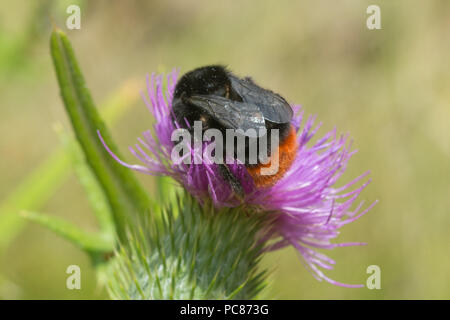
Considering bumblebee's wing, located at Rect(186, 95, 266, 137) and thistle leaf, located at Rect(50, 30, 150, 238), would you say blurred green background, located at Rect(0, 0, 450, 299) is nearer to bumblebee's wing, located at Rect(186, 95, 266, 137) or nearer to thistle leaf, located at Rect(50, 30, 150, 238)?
thistle leaf, located at Rect(50, 30, 150, 238)

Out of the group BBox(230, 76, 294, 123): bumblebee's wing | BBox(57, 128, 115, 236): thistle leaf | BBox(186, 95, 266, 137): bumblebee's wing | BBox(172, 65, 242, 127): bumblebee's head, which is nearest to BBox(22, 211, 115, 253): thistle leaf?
BBox(57, 128, 115, 236): thistle leaf

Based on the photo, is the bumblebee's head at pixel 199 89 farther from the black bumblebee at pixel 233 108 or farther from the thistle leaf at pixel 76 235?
the thistle leaf at pixel 76 235

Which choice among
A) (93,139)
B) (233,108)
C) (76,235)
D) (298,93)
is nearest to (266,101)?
(233,108)

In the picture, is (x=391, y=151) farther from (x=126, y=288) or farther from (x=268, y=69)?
(x=126, y=288)

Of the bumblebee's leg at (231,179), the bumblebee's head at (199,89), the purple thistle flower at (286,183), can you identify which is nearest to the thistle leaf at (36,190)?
the purple thistle flower at (286,183)

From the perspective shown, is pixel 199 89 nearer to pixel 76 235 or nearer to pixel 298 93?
pixel 76 235

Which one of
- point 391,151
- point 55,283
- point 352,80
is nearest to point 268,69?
point 352,80
